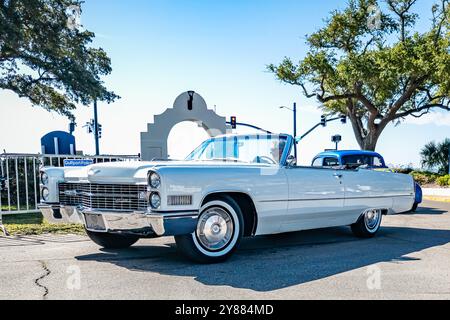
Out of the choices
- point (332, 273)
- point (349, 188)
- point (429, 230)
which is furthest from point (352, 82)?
point (332, 273)

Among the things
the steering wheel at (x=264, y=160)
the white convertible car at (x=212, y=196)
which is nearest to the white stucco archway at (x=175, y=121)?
the white convertible car at (x=212, y=196)

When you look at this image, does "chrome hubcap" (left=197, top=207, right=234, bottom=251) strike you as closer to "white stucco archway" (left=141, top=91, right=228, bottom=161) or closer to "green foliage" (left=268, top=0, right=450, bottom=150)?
"white stucco archway" (left=141, top=91, right=228, bottom=161)

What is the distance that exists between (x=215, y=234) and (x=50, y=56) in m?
19.0

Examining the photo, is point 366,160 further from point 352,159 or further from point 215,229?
point 215,229

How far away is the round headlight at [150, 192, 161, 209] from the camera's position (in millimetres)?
4801

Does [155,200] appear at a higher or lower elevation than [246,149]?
lower

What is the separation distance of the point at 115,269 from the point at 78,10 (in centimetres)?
2090

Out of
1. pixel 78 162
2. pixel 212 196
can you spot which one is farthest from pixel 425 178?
pixel 212 196

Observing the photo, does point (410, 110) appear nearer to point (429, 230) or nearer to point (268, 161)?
point (429, 230)

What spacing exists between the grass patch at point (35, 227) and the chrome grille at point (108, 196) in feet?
8.39

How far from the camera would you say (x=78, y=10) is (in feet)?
75.7

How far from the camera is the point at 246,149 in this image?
642 centimetres

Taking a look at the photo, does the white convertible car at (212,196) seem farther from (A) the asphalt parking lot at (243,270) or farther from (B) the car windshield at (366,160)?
(B) the car windshield at (366,160)

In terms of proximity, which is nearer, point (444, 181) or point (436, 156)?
point (444, 181)
